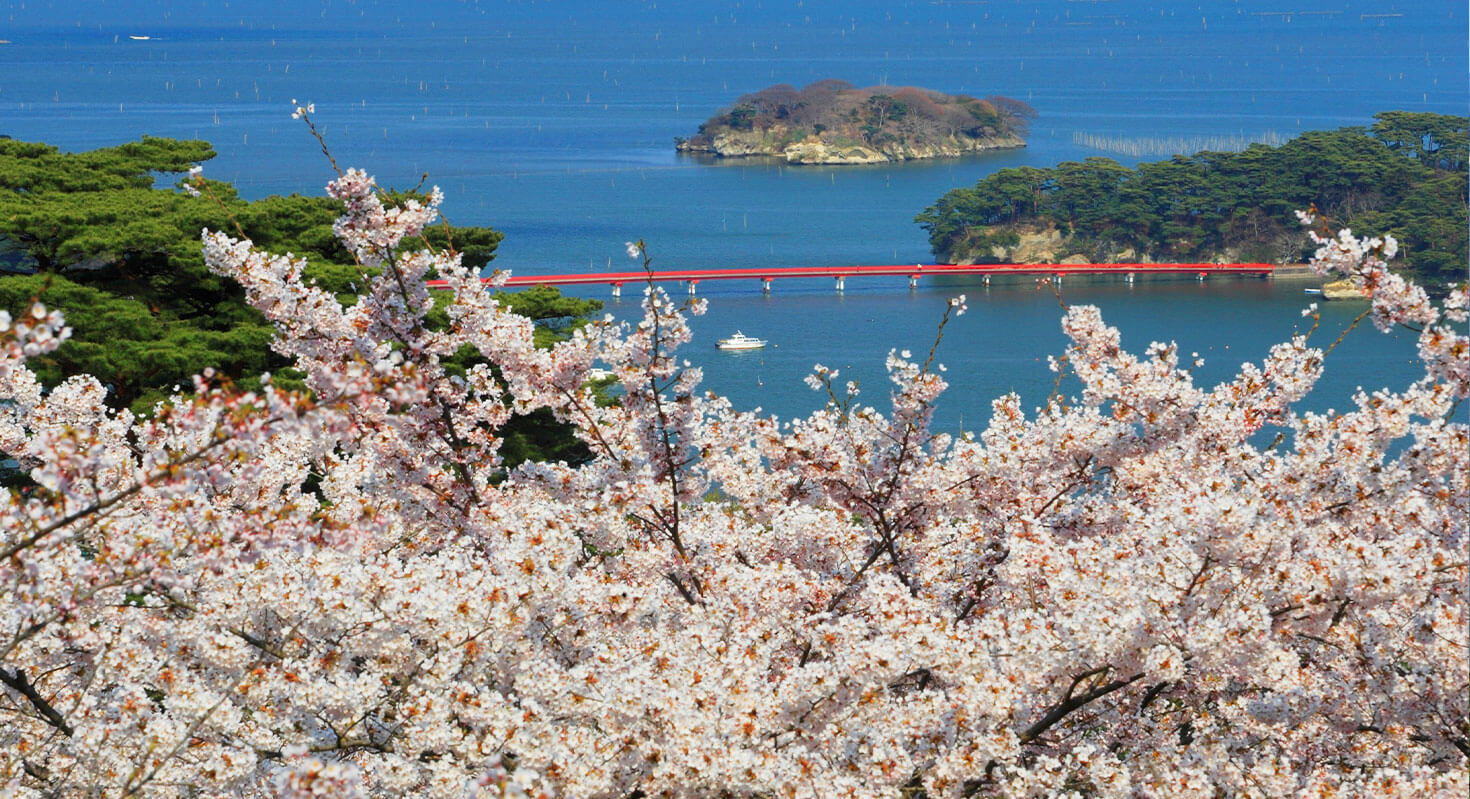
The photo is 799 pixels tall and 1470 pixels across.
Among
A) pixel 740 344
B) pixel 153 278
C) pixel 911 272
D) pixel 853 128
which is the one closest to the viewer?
pixel 153 278

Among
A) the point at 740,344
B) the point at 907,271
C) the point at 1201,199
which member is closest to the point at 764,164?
the point at 1201,199

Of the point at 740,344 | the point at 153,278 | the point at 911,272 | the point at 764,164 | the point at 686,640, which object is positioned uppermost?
the point at 686,640

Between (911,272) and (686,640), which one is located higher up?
(686,640)

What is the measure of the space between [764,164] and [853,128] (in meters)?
6.82

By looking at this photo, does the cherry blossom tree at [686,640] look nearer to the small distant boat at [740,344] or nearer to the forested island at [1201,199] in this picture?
the small distant boat at [740,344]

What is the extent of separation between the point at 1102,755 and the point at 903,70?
15861cm

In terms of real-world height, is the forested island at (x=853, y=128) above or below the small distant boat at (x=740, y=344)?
above

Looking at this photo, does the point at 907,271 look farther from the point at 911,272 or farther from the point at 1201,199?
the point at 1201,199

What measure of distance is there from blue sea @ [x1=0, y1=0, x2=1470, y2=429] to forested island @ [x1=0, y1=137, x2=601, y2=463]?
15.9m

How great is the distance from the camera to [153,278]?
19.2 metres

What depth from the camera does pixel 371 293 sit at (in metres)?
6.74

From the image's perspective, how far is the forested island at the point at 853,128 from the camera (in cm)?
9625

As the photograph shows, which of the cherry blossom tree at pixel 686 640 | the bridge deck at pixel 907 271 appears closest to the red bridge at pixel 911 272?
the bridge deck at pixel 907 271

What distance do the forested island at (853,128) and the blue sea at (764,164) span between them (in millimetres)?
2691
